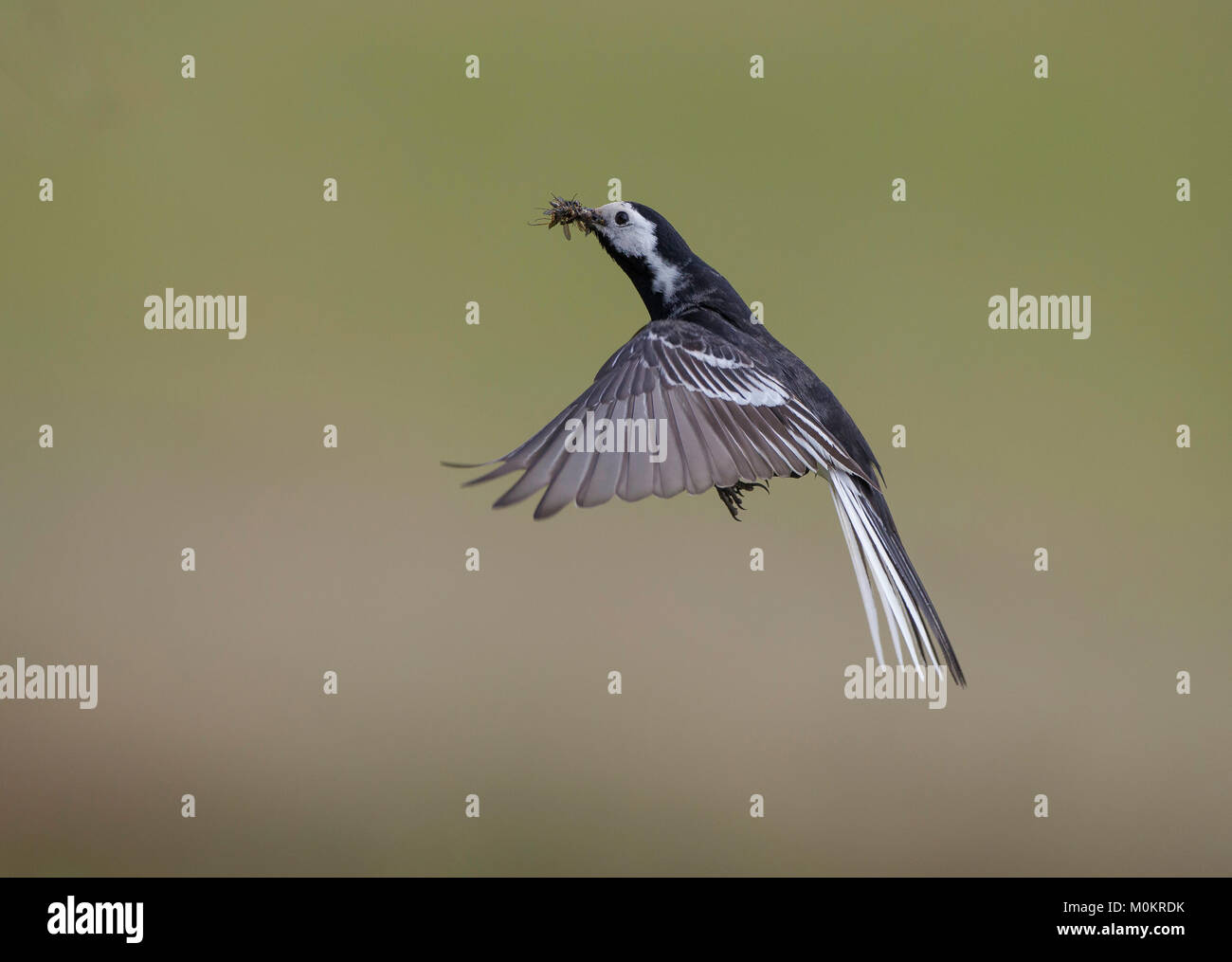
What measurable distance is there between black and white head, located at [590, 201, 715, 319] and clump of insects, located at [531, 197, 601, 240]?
3 centimetres

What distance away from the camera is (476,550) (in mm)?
5723

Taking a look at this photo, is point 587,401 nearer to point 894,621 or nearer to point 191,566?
point 894,621

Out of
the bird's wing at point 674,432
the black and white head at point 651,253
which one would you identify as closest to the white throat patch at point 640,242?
the black and white head at point 651,253

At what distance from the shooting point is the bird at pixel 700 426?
7.23 feet

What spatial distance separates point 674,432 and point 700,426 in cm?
7

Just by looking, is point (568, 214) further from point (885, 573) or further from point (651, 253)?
point (885, 573)

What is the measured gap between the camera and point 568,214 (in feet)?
9.23

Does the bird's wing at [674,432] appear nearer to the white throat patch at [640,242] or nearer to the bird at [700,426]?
the bird at [700,426]

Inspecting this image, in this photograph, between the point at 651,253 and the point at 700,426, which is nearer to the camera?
the point at 700,426

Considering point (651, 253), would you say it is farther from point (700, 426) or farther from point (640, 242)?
point (700, 426)

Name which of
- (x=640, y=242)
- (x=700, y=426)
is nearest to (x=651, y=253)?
(x=640, y=242)

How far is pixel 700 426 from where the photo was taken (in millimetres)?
2455

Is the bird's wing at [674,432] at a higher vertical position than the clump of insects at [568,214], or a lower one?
lower

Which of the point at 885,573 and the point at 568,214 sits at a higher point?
the point at 568,214
